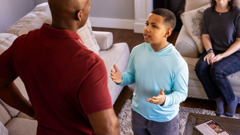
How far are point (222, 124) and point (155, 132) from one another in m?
0.50

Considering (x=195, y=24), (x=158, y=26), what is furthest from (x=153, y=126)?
(x=195, y=24)

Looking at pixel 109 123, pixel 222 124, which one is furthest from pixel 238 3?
pixel 109 123

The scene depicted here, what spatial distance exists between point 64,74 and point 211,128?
1.21 meters

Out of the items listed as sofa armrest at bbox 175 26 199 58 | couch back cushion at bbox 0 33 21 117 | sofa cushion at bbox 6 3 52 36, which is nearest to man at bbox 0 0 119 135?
couch back cushion at bbox 0 33 21 117

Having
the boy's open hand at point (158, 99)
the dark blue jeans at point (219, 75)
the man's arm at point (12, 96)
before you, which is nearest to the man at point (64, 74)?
the man's arm at point (12, 96)

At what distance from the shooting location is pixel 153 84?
4.64ft

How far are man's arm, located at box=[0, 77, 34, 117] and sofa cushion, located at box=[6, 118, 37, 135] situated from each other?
1.81 feet

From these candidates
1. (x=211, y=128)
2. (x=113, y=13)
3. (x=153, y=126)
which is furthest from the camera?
(x=113, y=13)

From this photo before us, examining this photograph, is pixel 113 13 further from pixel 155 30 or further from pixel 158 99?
pixel 158 99

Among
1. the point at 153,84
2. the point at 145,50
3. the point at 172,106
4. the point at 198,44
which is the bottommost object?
the point at 198,44

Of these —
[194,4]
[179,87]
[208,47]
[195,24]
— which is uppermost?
[179,87]

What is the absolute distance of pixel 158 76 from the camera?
1.39 meters

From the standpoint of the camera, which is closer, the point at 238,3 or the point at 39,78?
the point at 39,78

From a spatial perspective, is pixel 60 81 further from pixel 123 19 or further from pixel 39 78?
pixel 123 19
